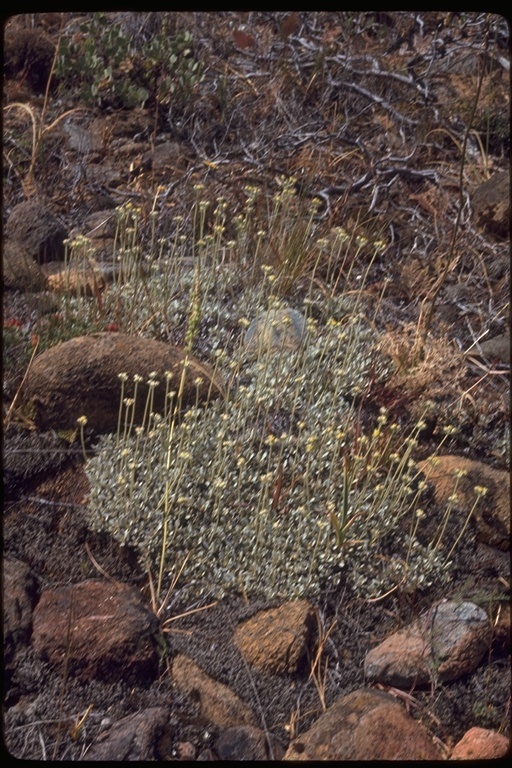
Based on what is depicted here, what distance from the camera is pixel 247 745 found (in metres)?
2.53

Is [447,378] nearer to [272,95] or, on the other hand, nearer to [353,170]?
[353,170]

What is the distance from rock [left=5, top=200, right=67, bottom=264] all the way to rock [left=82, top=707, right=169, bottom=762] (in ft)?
8.69

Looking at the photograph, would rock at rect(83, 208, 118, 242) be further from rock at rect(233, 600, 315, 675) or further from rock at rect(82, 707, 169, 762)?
rock at rect(82, 707, 169, 762)

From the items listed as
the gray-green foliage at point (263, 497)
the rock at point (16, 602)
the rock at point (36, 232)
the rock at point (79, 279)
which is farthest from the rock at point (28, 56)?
the rock at point (16, 602)

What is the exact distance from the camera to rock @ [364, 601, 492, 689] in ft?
9.27

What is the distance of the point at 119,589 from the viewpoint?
282 cm

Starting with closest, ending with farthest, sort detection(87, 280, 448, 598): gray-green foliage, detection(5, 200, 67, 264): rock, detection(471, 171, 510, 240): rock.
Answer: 1. detection(87, 280, 448, 598): gray-green foliage
2. detection(5, 200, 67, 264): rock
3. detection(471, 171, 510, 240): rock

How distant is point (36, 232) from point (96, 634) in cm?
250

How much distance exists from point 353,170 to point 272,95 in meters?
0.97

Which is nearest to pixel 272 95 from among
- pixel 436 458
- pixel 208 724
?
pixel 436 458

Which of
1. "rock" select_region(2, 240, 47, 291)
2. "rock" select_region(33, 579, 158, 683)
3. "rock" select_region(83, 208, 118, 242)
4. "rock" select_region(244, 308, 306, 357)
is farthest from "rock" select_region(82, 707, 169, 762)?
"rock" select_region(83, 208, 118, 242)

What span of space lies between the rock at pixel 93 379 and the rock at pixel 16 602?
0.69 m

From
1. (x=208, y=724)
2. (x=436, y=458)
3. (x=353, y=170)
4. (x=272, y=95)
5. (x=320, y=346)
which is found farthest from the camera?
(x=272, y=95)

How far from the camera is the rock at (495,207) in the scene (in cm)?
497
